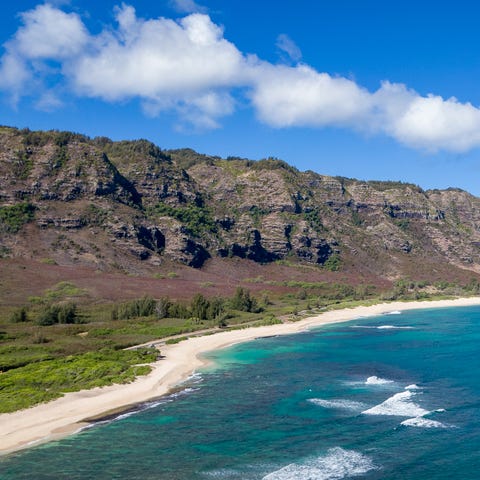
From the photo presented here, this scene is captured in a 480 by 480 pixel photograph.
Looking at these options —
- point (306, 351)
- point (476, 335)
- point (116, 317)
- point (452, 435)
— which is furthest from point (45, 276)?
point (452, 435)

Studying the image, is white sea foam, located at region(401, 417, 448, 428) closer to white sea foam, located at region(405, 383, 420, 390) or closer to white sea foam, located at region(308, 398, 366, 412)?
white sea foam, located at region(308, 398, 366, 412)

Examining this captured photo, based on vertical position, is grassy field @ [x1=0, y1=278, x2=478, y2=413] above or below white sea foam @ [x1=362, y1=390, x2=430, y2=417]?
above

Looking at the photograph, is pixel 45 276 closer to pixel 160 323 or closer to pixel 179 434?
pixel 160 323

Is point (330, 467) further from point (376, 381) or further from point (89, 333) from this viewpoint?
point (89, 333)

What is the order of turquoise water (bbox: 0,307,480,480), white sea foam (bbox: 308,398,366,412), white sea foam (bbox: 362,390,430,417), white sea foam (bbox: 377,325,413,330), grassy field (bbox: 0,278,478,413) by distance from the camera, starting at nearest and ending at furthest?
turquoise water (bbox: 0,307,480,480) < white sea foam (bbox: 362,390,430,417) < white sea foam (bbox: 308,398,366,412) < grassy field (bbox: 0,278,478,413) < white sea foam (bbox: 377,325,413,330)

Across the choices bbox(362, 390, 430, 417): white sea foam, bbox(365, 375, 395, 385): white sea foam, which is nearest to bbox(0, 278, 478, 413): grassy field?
bbox(365, 375, 395, 385): white sea foam

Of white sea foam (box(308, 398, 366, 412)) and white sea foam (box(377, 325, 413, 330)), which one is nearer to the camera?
white sea foam (box(308, 398, 366, 412))
